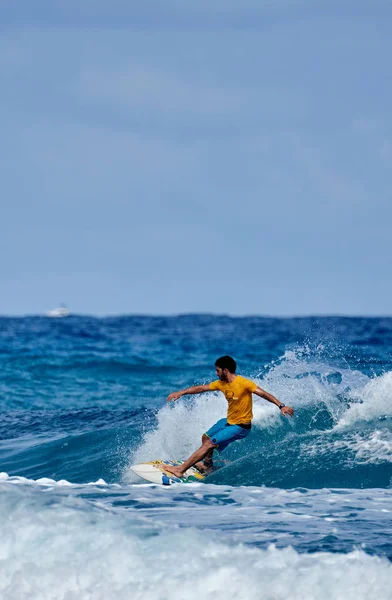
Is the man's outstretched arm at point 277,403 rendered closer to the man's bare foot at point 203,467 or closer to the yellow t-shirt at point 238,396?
the yellow t-shirt at point 238,396

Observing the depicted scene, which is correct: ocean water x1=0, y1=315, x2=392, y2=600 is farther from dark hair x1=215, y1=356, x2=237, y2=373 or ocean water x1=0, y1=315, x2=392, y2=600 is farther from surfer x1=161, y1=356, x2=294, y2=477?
dark hair x1=215, y1=356, x2=237, y2=373

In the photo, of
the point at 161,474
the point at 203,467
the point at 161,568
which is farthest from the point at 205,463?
the point at 161,568

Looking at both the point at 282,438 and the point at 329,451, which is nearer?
the point at 329,451

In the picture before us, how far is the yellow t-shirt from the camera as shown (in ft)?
38.2

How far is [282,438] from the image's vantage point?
14.9 m

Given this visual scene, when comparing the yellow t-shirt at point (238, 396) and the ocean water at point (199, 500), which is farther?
the yellow t-shirt at point (238, 396)

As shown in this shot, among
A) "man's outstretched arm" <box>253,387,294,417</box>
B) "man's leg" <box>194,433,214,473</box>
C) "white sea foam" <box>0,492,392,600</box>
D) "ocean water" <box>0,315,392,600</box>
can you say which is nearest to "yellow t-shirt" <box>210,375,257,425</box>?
"man's outstretched arm" <box>253,387,294,417</box>

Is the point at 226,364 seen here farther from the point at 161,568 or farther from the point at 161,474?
the point at 161,568

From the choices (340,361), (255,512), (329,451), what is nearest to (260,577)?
(255,512)

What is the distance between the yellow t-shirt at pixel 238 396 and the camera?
1166 cm

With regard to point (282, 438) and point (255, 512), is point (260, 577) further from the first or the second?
point (282, 438)

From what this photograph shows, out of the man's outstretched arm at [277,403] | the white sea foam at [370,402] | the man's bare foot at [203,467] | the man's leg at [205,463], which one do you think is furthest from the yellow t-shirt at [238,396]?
the white sea foam at [370,402]

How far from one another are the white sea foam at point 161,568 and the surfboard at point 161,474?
129 inches

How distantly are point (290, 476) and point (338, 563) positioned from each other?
4632mm
